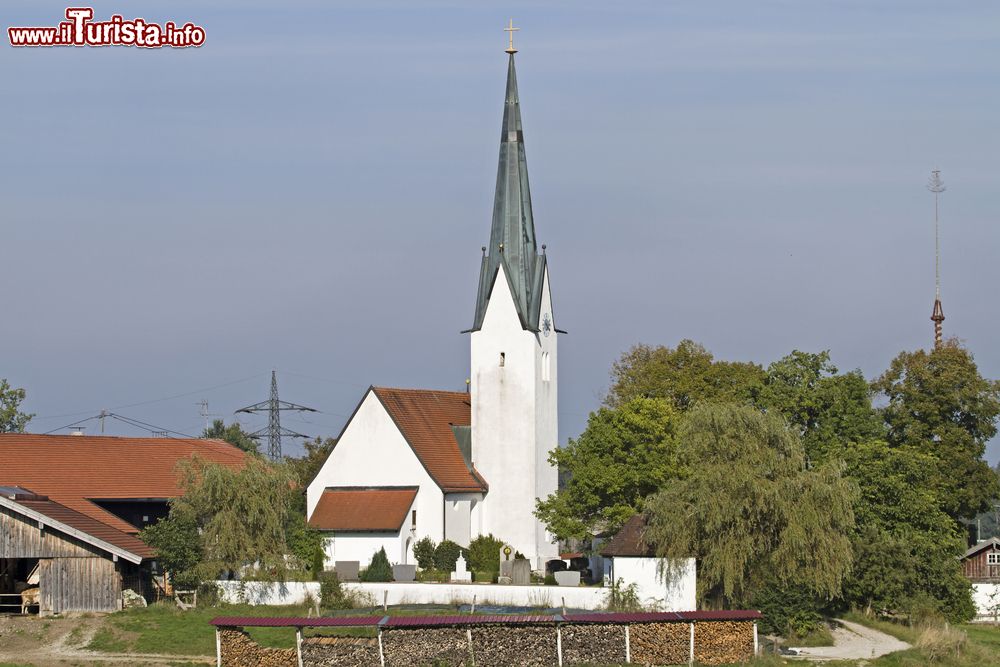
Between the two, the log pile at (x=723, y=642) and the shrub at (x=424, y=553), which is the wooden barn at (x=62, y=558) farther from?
the log pile at (x=723, y=642)

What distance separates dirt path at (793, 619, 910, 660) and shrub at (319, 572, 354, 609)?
14.0m

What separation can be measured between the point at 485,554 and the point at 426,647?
2305 centimetres

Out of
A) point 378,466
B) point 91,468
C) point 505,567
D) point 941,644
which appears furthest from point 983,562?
point 91,468

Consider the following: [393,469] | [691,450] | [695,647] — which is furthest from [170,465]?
[695,647]

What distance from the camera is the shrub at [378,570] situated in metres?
53.9

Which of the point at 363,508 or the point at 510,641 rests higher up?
the point at 363,508

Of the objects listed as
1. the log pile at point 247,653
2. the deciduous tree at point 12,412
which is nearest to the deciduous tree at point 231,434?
the deciduous tree at point 12,412

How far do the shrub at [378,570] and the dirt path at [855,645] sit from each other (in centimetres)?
1546

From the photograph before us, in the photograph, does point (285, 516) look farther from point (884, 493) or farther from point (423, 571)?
point (884, 493)

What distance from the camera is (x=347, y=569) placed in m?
54.5

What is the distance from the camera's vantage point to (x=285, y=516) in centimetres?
5044

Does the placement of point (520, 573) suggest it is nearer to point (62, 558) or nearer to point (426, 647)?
point (62, 558)

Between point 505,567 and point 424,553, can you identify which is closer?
point 505,567

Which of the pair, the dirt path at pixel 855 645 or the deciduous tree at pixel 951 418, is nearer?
the dirt path at pixel 855 645
